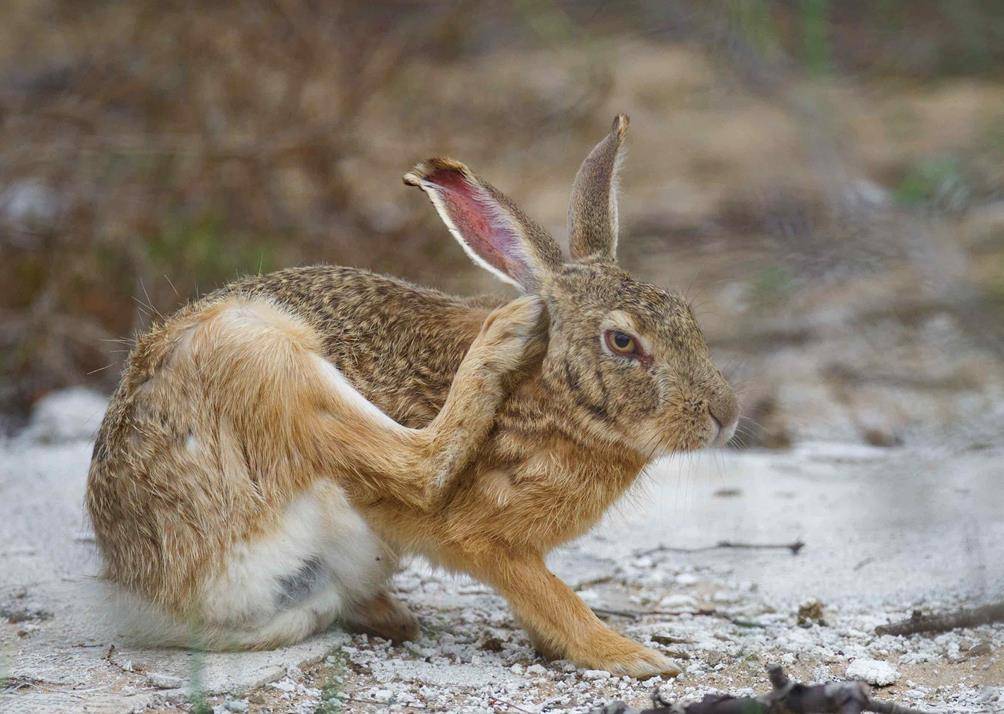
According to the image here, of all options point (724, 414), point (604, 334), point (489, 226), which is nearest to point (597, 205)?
point (489, 226)

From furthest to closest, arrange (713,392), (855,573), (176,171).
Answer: (176,171) → (855,573) → (713,392)

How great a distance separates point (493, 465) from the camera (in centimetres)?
407

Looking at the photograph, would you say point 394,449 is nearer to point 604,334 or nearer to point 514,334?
point 514,334

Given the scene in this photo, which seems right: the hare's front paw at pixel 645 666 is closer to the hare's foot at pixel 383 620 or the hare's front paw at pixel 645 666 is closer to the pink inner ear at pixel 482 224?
the hare's foot at pixel 383 620

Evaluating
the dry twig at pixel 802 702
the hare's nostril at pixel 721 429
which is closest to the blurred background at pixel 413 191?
the hare's nostril at pixel 721 429

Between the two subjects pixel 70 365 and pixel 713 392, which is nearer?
pixel 713 392

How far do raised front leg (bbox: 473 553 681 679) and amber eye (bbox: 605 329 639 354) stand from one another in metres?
0.67

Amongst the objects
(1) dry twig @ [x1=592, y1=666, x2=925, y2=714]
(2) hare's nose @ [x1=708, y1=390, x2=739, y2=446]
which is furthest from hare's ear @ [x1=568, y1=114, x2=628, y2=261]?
(1) dry twig @ [x1=592, y1=666, x2=925, y2=714]

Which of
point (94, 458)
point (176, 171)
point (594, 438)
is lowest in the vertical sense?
point (94, 458)

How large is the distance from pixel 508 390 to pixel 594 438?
0.29 metres

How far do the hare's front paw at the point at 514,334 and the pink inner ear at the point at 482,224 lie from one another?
0.56ft

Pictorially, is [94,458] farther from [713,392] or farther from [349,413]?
[713,392]

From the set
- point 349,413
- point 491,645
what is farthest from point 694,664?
point 349,413

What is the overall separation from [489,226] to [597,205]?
0.41 metres
